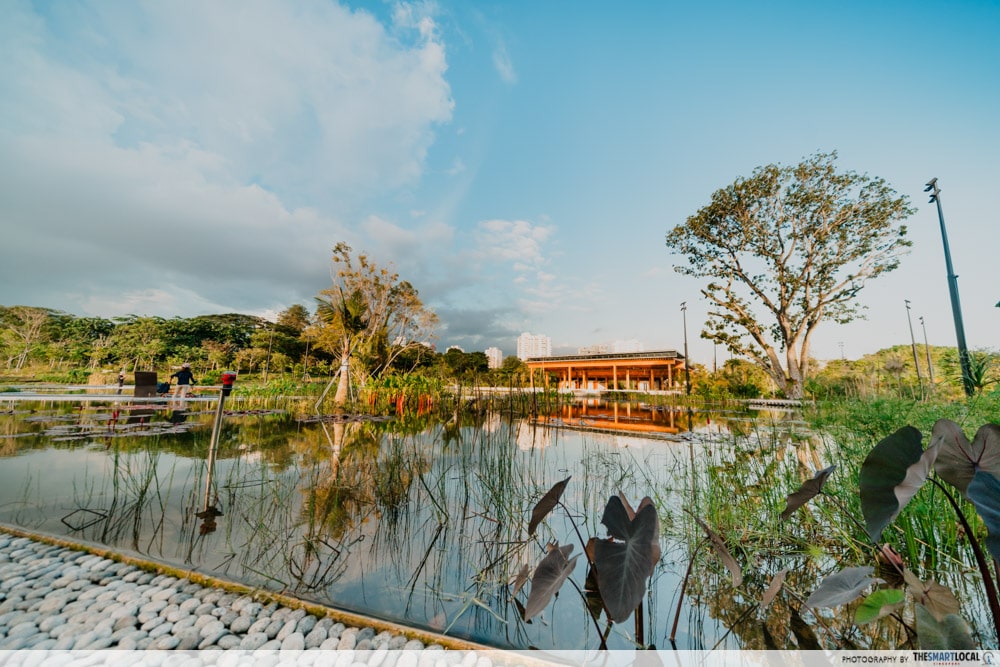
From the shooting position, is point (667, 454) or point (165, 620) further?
point (667, 454)

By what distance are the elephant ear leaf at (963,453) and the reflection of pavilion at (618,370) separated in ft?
68.9

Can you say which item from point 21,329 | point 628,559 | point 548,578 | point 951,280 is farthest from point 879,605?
point 21,329

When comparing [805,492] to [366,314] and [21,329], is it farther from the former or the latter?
[21,329]

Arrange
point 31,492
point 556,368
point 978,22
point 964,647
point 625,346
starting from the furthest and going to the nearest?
point 625,346, point 556,368, point 978,22, point 31,492, point 964,647

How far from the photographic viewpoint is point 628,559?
89 cm

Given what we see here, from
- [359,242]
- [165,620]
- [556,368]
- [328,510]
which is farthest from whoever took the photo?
[556,368]

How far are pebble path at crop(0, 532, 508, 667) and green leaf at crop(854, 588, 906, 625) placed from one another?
0.95 metres

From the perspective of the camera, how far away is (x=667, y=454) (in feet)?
13.1

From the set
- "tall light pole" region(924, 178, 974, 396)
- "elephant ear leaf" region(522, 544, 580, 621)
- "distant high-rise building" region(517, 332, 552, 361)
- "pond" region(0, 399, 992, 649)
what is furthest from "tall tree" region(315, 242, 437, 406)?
"distant high-rise building" region(517, 332, 552, 361)

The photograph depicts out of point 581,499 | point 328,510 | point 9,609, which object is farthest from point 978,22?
point 9,609

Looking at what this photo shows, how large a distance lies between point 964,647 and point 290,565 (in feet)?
6.94

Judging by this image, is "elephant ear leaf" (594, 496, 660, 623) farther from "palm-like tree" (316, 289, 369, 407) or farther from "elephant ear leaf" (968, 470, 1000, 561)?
"palm-like tree" (316, 289, 369, 407)

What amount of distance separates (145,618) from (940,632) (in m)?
2.21

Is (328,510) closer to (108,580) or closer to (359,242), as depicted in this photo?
(108,580)
